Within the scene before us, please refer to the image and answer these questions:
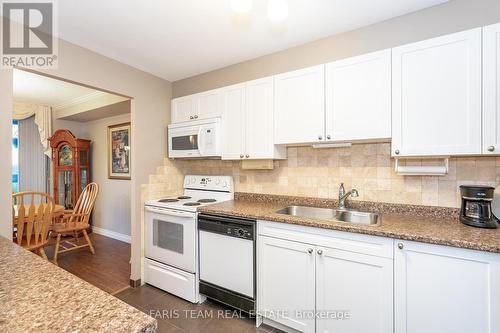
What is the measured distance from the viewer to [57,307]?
2.08ft

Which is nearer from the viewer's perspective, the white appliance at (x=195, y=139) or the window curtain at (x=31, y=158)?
the white appliance at (x=195, y=139)

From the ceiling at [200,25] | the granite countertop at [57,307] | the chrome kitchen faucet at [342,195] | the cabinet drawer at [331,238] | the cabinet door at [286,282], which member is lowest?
the cabinet door at [286,282]

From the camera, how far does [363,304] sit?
150cm

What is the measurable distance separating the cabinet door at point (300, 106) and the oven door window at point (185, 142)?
3.11 ft

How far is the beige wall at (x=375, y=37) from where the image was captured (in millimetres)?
1586

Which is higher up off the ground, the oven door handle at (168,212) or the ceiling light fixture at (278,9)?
the ceiling light fixture at (278,9)

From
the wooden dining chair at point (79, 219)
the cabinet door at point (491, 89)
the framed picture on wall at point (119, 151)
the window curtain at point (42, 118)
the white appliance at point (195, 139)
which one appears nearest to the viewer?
the cabinet door at point (491, 89)

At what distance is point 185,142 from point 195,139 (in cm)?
16

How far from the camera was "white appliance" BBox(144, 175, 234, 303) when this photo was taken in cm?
222

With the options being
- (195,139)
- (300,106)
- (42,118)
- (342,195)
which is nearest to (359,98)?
(300,106)

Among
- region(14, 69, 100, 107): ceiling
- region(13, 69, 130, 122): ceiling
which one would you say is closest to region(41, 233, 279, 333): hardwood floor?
region(13, 69, 130, 122): ceiling

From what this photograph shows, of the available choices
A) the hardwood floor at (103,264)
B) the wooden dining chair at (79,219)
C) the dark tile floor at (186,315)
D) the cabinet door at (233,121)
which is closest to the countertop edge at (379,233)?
the cabinet door at (233,121)

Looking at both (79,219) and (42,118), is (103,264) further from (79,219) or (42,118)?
(42,118)

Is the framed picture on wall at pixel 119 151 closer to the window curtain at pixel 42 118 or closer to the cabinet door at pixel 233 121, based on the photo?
the window curtain at pixel 42 118
